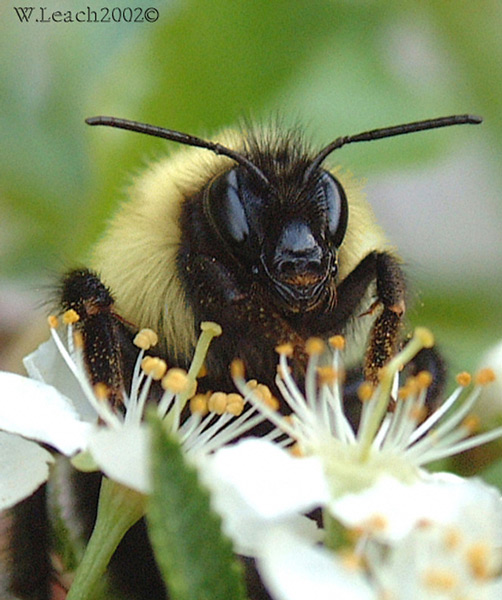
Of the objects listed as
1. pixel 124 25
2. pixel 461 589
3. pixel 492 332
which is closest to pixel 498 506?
pixel 461 589

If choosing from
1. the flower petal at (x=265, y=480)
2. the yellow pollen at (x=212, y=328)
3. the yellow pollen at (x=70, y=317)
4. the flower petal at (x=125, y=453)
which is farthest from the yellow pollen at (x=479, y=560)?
the yellow pollen at (x=70, y=317)

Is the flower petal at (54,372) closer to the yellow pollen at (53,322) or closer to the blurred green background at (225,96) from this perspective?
the yellow pollen at (53,322)

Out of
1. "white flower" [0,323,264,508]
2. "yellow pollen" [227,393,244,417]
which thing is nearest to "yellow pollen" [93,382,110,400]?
"white flower" [0,323,264,508]

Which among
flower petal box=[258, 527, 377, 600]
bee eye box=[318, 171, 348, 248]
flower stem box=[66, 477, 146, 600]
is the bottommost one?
flower stem box=[66, 477, 146, 600]

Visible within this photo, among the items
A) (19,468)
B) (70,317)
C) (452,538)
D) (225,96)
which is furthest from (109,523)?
(225,96)

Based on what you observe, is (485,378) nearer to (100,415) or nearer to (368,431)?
(368,431)

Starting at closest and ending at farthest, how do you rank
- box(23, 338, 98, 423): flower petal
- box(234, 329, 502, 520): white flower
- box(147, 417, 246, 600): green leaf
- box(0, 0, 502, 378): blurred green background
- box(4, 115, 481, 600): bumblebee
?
box(147, 417, 246, 600): green leaf
box(234, 329, 502, 520): white flower
box(4, 115, 481, 600): bumblebee
box(23, 338, 98, 423): flower petal
box(0, 0, 502, 378): blurred green background

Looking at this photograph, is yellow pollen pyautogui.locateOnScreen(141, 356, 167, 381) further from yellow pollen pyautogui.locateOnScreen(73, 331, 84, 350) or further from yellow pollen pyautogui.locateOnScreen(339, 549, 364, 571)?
yellow pollen pyautogui.locateOnScreen(339, 549, 364, 571)
